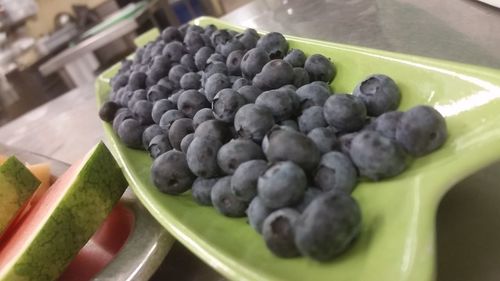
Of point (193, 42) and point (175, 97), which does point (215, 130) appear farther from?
point (193, 42)

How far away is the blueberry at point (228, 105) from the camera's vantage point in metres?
0.64

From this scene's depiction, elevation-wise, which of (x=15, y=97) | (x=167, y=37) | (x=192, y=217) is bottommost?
(x=15, y=97)

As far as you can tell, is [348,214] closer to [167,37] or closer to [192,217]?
[192,217]

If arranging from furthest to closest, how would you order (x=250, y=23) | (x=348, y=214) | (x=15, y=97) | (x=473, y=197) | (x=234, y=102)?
(x=15, y=97)
(x=250, y=23)
(x=234, y=102)
(x=473, y=197)
(x=348, y=214)

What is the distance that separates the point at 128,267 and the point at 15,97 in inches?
162

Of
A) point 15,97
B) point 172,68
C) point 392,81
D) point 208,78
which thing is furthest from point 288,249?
point 15,97

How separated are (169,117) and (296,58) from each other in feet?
0.82

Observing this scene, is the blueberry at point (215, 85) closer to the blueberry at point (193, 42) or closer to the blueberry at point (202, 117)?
the blueberry at point (202, 117)

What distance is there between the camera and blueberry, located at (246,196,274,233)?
491 millimetres

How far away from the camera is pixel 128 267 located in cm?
60

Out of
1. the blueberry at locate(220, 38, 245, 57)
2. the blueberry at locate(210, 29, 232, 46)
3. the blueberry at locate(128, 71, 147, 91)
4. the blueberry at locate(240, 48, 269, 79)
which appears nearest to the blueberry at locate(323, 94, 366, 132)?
the blueberry at locate(240, 48, 269, 79)

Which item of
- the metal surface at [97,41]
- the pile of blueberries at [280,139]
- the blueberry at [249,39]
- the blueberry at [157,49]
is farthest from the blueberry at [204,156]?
the metal surface at [97,41]

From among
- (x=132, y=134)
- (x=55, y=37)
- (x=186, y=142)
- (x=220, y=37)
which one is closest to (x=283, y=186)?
(x=186, y=142)

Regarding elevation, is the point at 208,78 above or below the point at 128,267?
above
